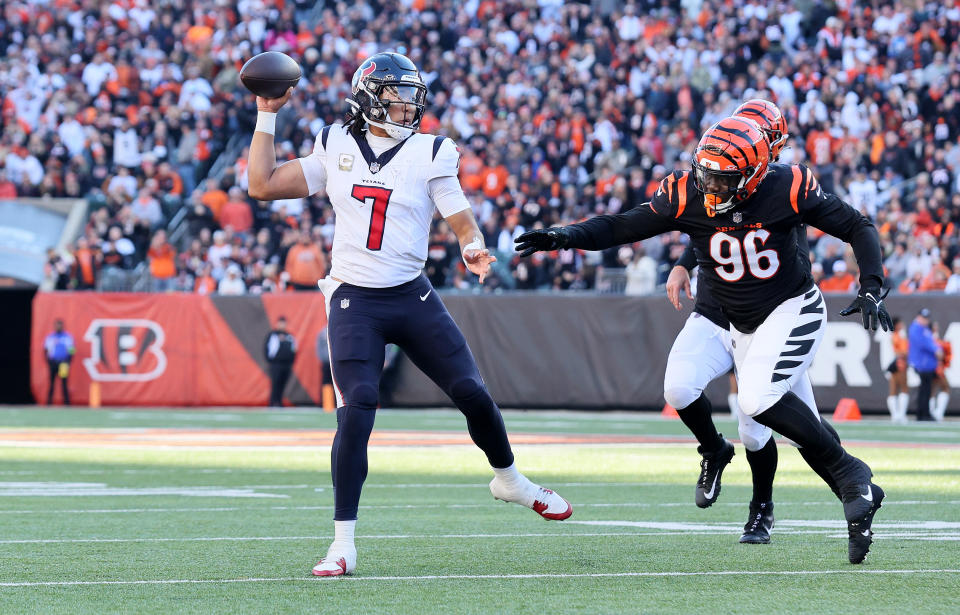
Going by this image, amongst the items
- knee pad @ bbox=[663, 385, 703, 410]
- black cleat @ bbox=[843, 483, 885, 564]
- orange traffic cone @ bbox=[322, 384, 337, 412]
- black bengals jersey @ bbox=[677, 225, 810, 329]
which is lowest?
orange traffic cone @ bbox=[322, 384, 337, 412]

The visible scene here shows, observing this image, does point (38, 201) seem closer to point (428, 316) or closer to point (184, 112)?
point (184, 112)

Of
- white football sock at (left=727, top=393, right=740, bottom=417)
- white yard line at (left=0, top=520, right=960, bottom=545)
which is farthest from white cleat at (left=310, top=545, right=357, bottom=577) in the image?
white football sock at (left=727, top=393, right=740, bottom=417)

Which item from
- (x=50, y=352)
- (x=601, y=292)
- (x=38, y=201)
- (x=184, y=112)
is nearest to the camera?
(x=601, y=292)

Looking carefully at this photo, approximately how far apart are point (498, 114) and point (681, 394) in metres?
19.8

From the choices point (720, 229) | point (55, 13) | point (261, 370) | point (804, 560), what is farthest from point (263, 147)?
point (55, 13)

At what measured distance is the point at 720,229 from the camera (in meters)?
6.91

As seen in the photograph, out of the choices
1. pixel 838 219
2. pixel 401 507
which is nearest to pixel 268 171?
pixel 838 219

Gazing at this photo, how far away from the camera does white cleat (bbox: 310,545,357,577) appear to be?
6.03 m

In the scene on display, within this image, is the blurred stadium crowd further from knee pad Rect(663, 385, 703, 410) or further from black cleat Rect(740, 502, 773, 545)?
knee pad Rect(663, 385, 703, 410)

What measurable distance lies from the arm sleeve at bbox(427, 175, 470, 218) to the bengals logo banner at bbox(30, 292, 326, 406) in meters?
17.3

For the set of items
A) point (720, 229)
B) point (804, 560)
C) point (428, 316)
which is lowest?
point (804, 560)

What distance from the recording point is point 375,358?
255 inches

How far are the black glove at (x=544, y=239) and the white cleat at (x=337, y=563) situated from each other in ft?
4.72

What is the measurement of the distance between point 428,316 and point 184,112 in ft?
70.7
